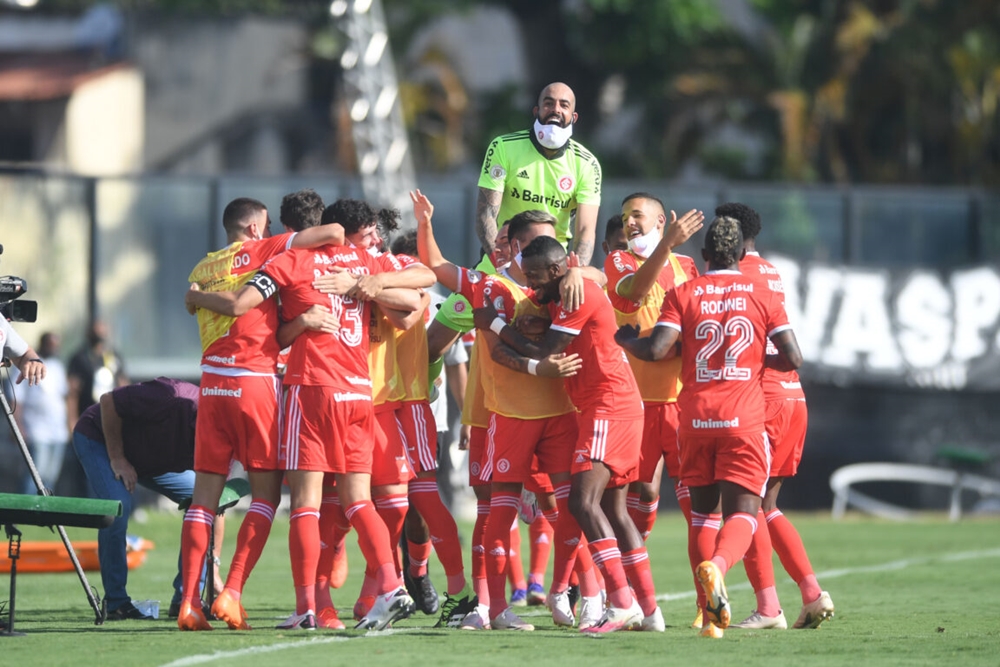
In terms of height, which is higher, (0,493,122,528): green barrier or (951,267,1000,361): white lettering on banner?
(951,267,1000,361): white lettering on banner

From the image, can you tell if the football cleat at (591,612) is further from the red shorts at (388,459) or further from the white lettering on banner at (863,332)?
the white lettering on banner at (863,332)

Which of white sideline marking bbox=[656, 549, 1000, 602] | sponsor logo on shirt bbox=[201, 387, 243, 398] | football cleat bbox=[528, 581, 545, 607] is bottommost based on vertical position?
white sideline marking bbox=[656, 549, 1000, 602]

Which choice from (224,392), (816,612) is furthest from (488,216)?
(816,612)

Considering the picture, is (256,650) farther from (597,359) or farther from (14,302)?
(14,302)

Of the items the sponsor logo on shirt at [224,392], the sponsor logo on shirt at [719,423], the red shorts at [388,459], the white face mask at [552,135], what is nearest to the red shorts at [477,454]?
the red shorts at [388,459]

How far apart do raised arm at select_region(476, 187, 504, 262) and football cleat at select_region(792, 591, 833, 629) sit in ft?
8.71

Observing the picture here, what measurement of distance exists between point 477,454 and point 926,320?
12117mm

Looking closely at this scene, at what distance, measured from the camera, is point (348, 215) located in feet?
30.8

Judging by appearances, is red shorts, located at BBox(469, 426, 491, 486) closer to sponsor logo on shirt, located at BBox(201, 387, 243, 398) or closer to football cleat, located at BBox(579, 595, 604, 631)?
football cleat, located at BBox(579, 595, 604, 631)

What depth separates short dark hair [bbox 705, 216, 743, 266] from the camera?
8.96 metres

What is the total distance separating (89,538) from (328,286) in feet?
28.3

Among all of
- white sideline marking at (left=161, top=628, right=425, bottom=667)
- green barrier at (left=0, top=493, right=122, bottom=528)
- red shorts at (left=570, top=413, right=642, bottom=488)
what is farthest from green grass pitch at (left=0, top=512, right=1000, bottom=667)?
red shorts at (left=570, top=413, right=642, bottom=488)

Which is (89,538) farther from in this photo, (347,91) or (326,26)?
(326,26)

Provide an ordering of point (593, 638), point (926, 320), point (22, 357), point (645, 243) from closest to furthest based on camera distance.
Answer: point (593, 638) → point (22, 357) → point (645, 243) → point (926, 320)
